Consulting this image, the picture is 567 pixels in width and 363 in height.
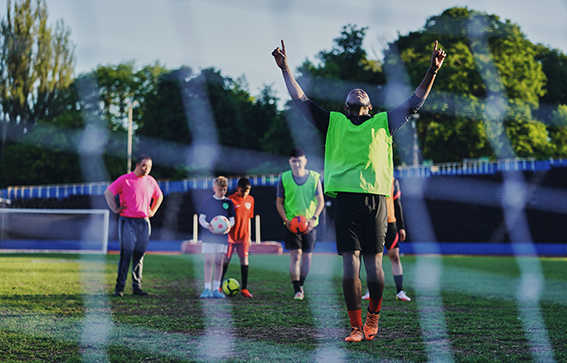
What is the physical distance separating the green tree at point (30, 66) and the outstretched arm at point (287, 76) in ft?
153

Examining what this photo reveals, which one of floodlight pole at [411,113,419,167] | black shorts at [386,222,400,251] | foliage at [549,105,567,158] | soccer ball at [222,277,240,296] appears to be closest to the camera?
black shorts at [386,222,400,251]

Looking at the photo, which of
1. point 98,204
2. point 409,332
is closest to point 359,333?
point 409,332

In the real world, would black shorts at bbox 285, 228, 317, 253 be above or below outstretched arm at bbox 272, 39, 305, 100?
below

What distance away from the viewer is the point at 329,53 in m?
39.8

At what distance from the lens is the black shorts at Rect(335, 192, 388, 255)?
4215mm

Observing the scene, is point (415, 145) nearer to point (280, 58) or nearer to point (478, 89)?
point (478, 89)

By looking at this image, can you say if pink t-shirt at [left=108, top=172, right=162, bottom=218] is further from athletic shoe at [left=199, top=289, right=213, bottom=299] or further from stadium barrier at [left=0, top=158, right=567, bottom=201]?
stadium barrier at [left=0, top=158, right=567, bottom=201]

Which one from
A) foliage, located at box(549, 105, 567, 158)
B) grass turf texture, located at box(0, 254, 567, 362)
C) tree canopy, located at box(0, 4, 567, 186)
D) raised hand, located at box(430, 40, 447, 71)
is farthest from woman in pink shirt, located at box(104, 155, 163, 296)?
foliage, located at box(549, 105, 567, 158)

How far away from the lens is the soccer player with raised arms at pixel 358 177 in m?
4.22

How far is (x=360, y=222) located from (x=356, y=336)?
33.0 inches

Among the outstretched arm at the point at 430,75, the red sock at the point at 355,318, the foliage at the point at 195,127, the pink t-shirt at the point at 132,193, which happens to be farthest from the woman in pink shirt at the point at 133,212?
the foliage at the point at 195,127

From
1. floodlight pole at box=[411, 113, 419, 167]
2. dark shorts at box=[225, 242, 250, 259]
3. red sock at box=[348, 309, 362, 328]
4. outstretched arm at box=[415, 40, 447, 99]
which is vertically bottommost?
red sock at box=[348, 309, 362, 328]

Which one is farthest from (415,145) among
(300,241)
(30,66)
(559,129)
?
(30,66)

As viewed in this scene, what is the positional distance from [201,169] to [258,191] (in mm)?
11979
